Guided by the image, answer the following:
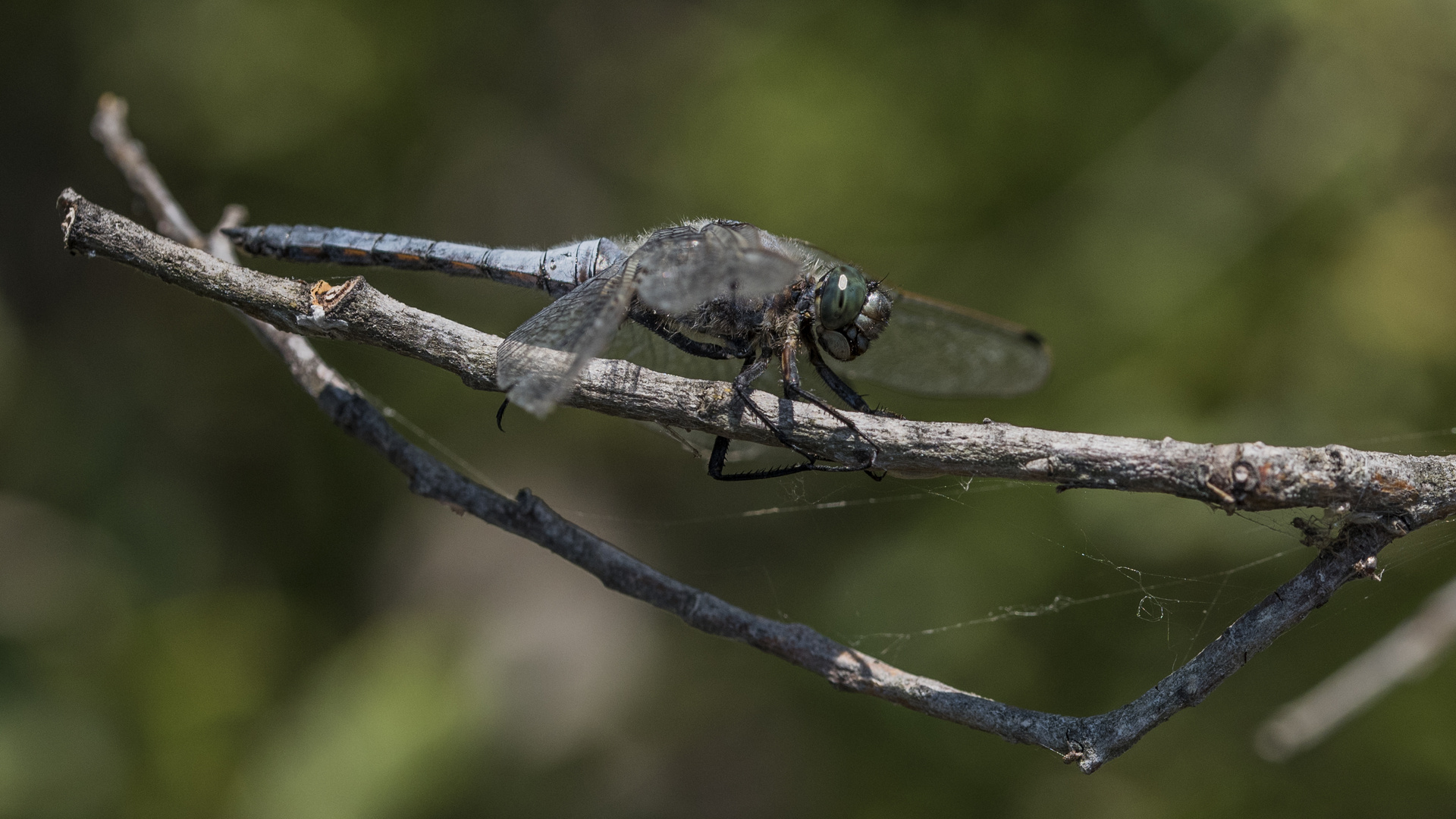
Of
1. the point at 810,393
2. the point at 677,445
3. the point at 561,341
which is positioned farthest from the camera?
the point at 677,445

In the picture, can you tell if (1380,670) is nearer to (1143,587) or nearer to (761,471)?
(1143,587)

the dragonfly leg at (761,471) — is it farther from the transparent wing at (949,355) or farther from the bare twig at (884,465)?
the transparent wing at (949,355)

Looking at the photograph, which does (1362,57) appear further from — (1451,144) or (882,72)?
(882,72)

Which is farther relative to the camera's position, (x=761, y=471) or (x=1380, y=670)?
(x=761, y=471)

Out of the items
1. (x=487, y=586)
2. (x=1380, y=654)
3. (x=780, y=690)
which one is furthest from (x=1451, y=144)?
(x=487, y=586)

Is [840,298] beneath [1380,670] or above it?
above

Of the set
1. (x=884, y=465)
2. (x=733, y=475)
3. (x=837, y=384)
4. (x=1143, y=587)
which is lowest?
(x=884, y=465)

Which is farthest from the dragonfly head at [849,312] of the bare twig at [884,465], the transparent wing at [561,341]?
the bare twig at [884,465]

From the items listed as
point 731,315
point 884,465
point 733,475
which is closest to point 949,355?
point 731,315
